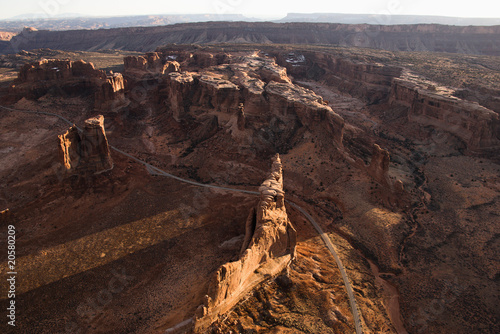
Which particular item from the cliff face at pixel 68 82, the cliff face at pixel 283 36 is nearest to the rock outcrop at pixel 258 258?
the cliff face at pixel 68 82

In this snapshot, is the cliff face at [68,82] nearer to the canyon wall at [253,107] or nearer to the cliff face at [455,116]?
the canyon wall at [253,107]

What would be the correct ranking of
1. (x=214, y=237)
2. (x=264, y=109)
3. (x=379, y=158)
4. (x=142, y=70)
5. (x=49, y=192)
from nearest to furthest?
(x=214, y=237)
(x=49, y=192)
(x=379, y=158)
(x=264, y=109)
(x=142, y=70)

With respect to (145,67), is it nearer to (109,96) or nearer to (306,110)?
(109,96)

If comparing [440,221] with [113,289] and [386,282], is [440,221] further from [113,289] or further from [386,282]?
[113,289]

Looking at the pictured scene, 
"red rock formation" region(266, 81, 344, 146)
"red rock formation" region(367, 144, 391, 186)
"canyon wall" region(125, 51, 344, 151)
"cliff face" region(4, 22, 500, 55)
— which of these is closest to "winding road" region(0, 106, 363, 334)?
"canyon wall" region(125, 51, 344, 151)

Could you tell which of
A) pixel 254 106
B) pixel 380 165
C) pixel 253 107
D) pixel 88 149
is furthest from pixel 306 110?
pixel 88 149

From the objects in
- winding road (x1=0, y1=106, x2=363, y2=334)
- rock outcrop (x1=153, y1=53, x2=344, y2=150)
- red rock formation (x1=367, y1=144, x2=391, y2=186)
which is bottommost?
winding road (x1=0, y1=106, x2=363, y2=334)

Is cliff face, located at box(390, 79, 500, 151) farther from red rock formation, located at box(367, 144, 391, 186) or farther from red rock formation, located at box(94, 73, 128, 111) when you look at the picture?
red rock formation, located at box(94, 73, 128, 111)

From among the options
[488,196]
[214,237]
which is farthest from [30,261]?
[488,196]
